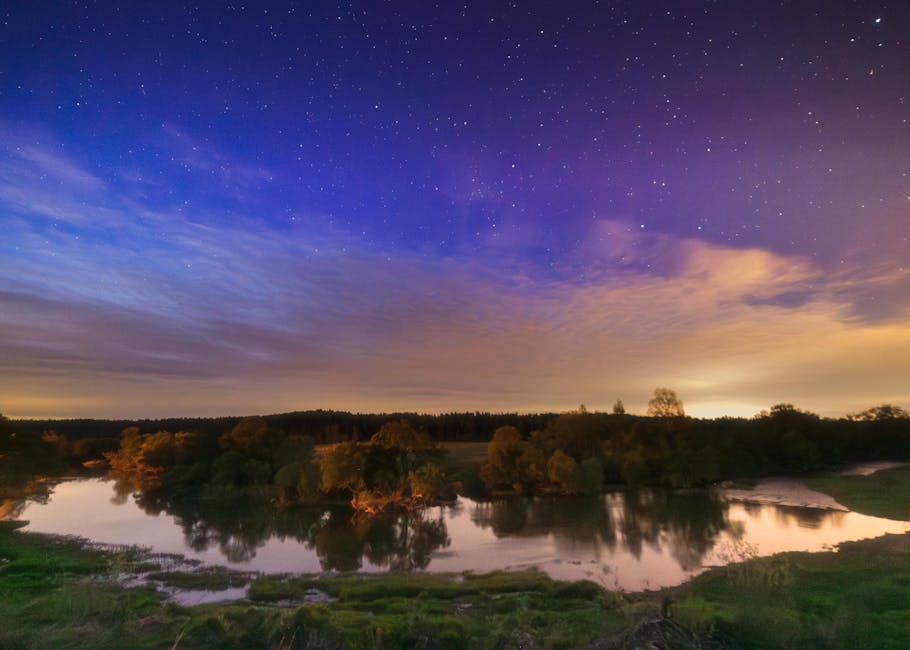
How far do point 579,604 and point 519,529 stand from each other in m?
21.4

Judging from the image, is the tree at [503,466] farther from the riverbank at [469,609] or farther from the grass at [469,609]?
the riverbank at [469,609]

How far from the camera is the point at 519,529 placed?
4278 centimetres

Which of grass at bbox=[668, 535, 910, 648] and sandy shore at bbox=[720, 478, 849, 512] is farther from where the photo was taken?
sandy shore at bbox=[720, 478, 849, 512]

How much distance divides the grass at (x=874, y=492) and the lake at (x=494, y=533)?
2750 millimetres

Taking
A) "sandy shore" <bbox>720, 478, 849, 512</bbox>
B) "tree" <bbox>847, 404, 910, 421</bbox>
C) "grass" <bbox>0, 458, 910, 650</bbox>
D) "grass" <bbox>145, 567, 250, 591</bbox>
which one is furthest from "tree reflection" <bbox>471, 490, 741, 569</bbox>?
"tree" <bbox>847, 404, 910, 421</bbox>

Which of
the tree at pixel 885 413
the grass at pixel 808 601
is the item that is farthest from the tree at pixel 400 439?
the tree at pixel 885 413

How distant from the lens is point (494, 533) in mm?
41625

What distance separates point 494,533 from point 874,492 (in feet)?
125

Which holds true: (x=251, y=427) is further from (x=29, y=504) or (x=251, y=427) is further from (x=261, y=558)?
(x=261, y=558)

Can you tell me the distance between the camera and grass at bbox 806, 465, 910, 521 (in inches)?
1805

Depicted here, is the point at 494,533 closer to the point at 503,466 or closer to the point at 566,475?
the point at 566,475

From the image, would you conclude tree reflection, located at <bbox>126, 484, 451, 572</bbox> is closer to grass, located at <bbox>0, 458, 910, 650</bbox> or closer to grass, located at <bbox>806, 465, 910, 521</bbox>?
grass, located at <bbox>0, 458, 910, 650</bbox>

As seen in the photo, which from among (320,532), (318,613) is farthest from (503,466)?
(318,613)

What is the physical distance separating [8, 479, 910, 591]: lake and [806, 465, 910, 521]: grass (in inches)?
108
